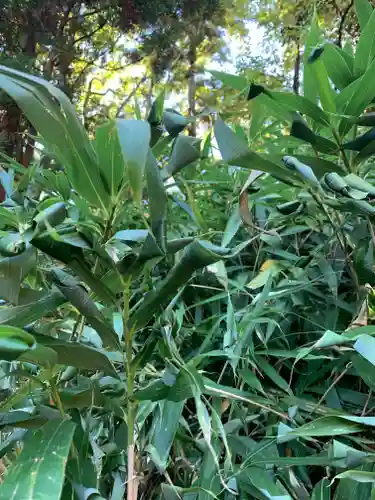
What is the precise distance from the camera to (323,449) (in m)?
0.35

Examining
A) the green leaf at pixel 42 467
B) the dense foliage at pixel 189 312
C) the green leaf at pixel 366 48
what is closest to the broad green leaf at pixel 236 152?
the dense foliage at pixel 189 312

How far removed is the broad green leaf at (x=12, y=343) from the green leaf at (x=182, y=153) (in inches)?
5.7

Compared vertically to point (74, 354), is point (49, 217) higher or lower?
higher

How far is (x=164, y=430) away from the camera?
341 millimetres

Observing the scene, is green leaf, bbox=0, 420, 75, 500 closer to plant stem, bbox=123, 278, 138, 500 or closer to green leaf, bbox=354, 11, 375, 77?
plant stem, bbox=123, 278, 138, 500

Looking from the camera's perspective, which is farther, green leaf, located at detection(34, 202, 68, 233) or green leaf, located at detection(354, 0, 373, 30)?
green leaf, located at detection(354, 0, 373, 30)

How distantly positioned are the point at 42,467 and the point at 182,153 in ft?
0.70

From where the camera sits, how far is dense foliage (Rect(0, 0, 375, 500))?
0.91ft

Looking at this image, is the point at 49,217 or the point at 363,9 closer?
the point at 49,217

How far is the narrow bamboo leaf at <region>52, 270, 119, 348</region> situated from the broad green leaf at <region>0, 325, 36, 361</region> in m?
0.05

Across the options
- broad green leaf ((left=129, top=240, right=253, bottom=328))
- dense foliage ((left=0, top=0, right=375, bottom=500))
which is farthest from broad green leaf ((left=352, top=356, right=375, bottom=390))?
broad green leaf ((left=129, top=240, right=253, bottom=328))

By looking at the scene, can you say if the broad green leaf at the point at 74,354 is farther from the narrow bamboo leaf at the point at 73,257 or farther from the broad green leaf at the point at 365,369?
the broad green leaf at the point at 365,369

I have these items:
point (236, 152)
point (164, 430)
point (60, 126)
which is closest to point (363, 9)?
point (236, 152)

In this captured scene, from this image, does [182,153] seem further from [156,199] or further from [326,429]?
[326,429]
